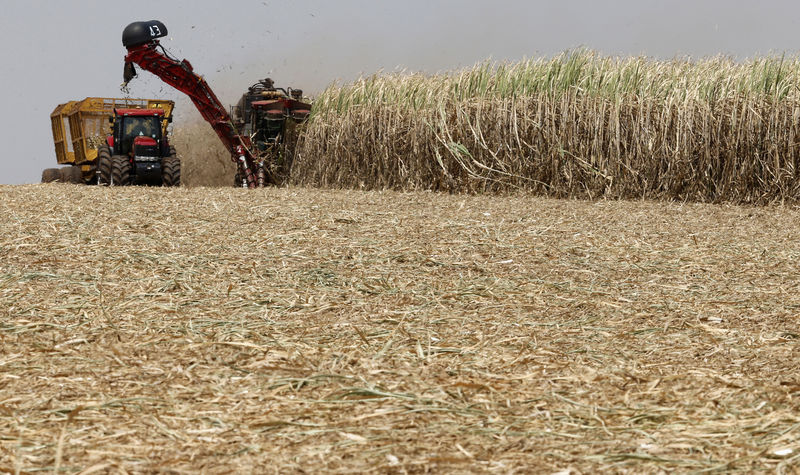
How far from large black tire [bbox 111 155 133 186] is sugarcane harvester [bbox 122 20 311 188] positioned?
1478mm

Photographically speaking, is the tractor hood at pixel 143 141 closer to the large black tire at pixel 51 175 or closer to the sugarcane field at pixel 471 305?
the sugarcane field at pixel 471 305

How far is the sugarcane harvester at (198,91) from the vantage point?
45.8ft

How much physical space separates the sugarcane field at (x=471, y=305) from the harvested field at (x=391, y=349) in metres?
0.02

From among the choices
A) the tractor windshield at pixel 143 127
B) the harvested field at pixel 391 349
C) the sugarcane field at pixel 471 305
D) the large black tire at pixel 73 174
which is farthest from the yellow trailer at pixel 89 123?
the harvested field at pixel 391 349

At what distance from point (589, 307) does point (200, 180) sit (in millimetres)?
A: 14247

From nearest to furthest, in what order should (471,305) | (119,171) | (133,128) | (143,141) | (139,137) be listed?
(471,305) → (119,171) → (143,141) → (139,137) → (133,128)

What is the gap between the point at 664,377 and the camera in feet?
12.0

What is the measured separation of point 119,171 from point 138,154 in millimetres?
493

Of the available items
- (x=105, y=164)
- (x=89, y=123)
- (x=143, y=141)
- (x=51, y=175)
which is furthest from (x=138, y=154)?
(x=51, y=175)

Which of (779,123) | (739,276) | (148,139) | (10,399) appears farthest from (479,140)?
(10,399)

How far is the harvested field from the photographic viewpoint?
2.88 meters

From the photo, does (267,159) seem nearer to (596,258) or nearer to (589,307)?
(596,258)

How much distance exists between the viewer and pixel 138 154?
14648mm

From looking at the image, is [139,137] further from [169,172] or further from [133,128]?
[169,172]
